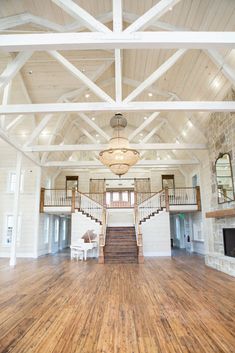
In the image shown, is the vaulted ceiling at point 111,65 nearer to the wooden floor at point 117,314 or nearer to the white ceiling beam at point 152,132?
the white ceiling beam at point 152,132

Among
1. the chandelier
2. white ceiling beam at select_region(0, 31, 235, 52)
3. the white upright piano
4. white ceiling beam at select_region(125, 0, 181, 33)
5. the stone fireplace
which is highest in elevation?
white ceiling beam at select_region(125, 0, 181, 33)

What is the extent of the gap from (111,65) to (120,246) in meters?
7.25

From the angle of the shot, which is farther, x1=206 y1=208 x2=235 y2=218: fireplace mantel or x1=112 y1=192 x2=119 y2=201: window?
x1=112 y1=192 x2=119 y2=201: window

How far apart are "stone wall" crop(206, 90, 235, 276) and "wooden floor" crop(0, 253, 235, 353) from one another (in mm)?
948

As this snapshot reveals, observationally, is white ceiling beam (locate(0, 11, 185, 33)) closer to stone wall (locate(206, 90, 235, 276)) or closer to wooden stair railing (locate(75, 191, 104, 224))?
stone wall (locate(206, 90, 235, 276))

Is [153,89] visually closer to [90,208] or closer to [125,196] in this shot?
[90,208]

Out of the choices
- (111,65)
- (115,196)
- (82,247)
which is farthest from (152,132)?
(115,196)

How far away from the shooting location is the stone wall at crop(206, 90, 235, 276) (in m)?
6.80

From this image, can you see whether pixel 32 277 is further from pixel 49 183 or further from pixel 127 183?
pixel 127 183

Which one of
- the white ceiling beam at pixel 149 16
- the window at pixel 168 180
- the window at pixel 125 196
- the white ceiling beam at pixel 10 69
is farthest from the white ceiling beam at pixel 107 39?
the window at pixel 125 196

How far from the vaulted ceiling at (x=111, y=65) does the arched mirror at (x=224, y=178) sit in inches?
55.7

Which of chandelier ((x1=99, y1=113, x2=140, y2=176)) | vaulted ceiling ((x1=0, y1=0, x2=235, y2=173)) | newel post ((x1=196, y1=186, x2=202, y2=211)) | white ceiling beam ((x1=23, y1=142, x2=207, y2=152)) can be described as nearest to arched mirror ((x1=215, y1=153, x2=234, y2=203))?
white ceiling beam ((x1=23, y1=142, x2=207, y2=152))

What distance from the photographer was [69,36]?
134 inches

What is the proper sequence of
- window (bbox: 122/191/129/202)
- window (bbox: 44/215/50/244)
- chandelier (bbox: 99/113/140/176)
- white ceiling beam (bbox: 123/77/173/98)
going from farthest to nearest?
window (bbox: 122/191/129/202), window (bbox: 44/215/50/244), white ceiling beam (bbox: 123/77/173/98), chandelier (bbox: 99/113/140/176)
